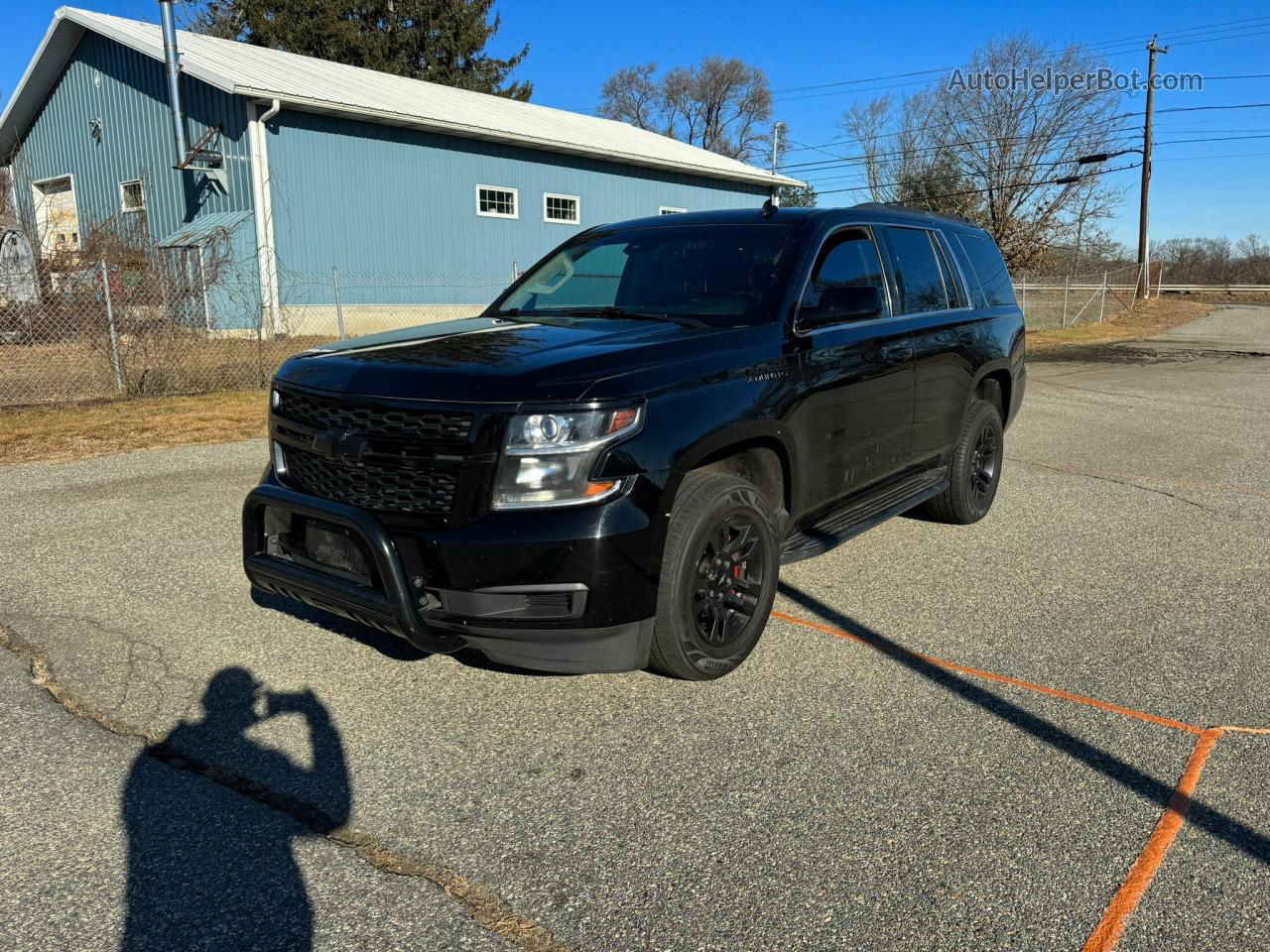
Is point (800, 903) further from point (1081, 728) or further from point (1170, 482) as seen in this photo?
point (1170, 482)

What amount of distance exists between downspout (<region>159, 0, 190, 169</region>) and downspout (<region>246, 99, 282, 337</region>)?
1.47m

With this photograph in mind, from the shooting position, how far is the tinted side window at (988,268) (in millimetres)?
6281

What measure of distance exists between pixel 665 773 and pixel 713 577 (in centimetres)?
82

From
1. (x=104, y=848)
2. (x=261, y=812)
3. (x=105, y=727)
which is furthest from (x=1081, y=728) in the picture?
(x=105, y=727)

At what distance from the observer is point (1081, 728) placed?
3.44 meters

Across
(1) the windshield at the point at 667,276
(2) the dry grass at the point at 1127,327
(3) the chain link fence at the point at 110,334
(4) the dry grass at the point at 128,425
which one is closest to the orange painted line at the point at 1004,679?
(1) the windshield at the point at 667,276

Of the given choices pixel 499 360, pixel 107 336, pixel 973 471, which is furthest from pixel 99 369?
pixel 973 471

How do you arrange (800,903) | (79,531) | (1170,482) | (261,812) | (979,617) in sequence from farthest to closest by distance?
(1170,482) → (79,531) → (979,617) → (261,812) → (800,903)

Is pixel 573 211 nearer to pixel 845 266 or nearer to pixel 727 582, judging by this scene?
pixel 845 266

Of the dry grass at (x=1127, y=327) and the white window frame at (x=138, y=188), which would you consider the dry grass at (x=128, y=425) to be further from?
the dry grass at (x=1127, y=327)

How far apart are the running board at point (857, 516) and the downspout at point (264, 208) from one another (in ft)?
50.4

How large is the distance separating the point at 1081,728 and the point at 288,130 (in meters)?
Answer: 19.4

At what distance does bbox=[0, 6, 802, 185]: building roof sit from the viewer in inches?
750

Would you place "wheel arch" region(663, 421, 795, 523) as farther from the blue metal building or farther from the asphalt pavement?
the blue metal building
